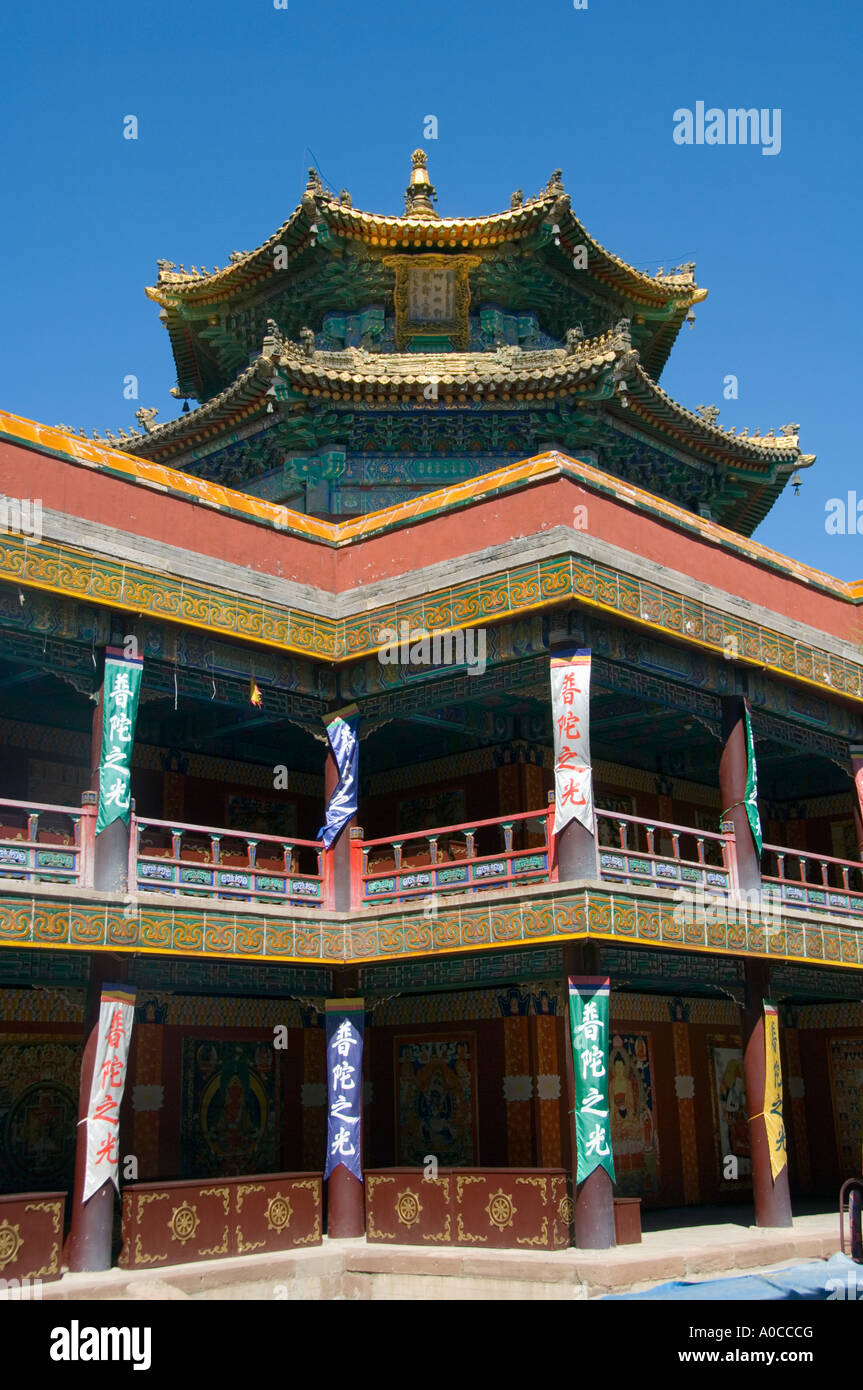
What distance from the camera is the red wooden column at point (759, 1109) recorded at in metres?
17.2

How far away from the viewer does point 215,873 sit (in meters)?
16.5

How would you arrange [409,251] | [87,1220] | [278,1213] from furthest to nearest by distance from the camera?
[409,251] < [278,1213] < [87,1220]

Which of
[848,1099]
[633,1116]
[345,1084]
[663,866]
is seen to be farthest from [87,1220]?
[848,1099]

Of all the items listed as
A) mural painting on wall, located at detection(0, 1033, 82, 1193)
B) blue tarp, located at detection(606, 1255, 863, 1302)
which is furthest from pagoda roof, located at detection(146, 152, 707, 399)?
blue tarp, located at detection(606, 1255, 863, 1302)

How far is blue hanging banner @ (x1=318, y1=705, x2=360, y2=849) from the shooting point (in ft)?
58.4

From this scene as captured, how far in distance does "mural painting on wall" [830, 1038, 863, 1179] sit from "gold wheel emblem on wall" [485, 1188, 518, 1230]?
991 centimetres

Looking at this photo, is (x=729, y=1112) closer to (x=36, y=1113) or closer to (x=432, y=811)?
(x=432, y=811)

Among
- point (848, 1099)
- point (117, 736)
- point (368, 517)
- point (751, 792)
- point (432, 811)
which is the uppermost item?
point (368, 517)

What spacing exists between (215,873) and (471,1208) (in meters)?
4.86

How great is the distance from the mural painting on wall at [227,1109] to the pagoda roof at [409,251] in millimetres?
13744

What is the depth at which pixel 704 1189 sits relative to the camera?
864 inches

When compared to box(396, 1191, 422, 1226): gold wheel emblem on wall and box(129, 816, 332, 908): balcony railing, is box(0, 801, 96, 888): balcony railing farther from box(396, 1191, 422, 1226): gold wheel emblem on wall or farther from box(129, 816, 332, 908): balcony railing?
box(396, 1191, 422, 1226): gold wheel emblem on wall
